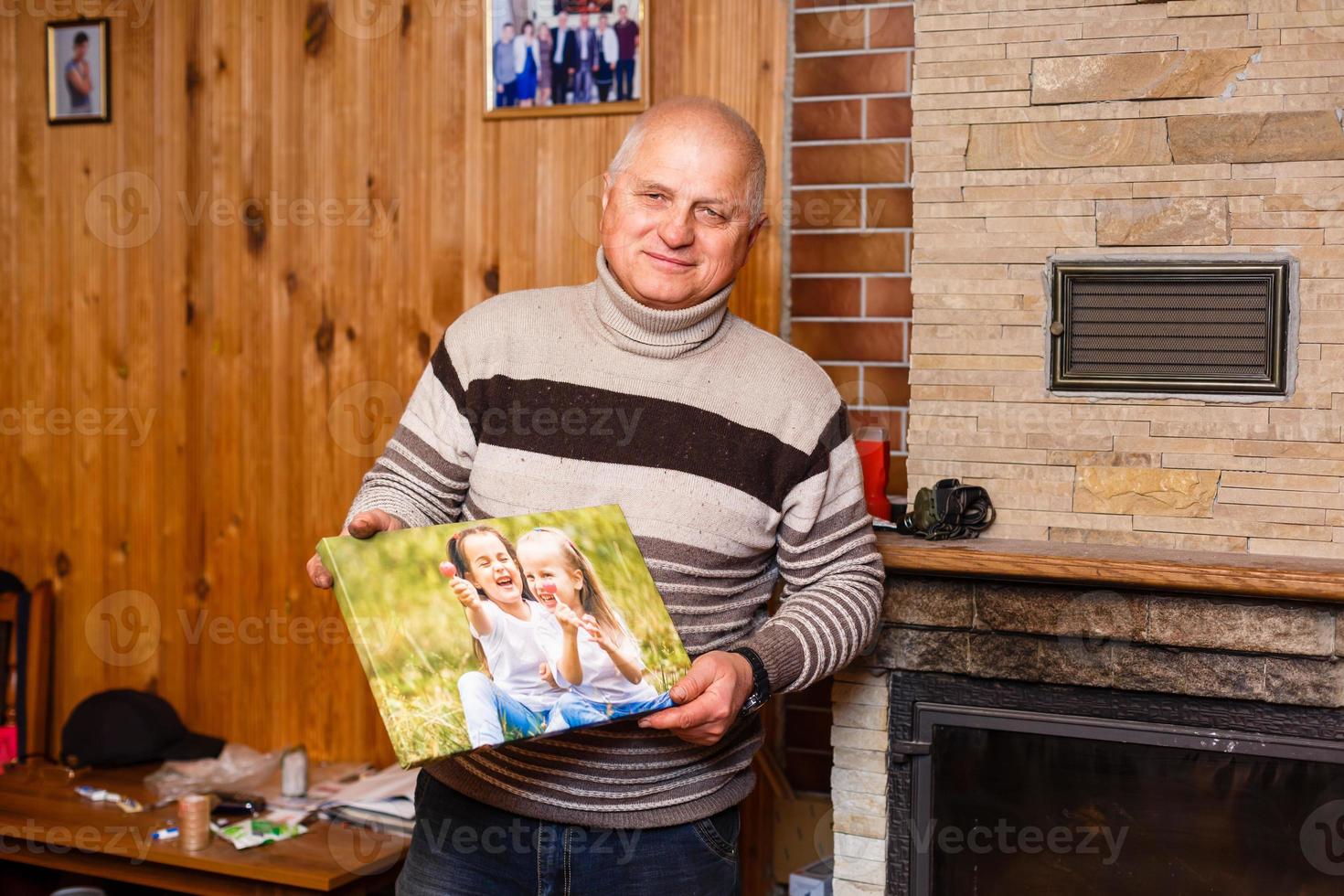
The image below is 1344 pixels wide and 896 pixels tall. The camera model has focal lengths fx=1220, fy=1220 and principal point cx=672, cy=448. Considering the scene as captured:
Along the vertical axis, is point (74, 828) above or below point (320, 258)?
below

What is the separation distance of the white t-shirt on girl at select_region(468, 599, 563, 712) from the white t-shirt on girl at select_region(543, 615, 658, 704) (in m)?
0.01

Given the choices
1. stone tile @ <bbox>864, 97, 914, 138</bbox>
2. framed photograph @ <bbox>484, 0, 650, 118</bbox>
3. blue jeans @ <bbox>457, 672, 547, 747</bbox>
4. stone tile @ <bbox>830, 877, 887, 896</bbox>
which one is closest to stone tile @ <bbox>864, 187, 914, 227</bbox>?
Result: stone tile @ <bbox>864, 97, 914, 138</bbox>

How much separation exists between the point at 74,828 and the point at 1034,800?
1.75 m

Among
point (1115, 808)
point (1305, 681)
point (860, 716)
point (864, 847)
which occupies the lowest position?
point (864, 847)

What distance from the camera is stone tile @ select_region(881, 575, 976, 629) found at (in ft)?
6.29

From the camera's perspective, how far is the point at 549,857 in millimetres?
1352

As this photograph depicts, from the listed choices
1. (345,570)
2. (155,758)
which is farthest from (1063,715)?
(155,758)

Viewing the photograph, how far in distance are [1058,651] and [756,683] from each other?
0.75m

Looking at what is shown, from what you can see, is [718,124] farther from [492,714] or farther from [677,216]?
[492,714]

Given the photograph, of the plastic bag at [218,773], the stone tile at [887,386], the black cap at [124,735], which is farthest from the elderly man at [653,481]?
the black cap at [124,735]

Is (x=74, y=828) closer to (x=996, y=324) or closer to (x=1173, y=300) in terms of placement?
(x=996, y=324)

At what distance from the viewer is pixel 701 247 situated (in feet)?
4.72

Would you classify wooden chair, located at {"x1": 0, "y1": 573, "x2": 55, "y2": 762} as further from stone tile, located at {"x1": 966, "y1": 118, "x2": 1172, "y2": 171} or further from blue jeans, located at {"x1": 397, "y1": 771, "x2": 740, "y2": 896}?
stone tile, located at {"x1": 966, "y1": 118, "x2": 1172, "y2": 171}

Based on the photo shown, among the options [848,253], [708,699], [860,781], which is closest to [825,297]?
[848,253]
